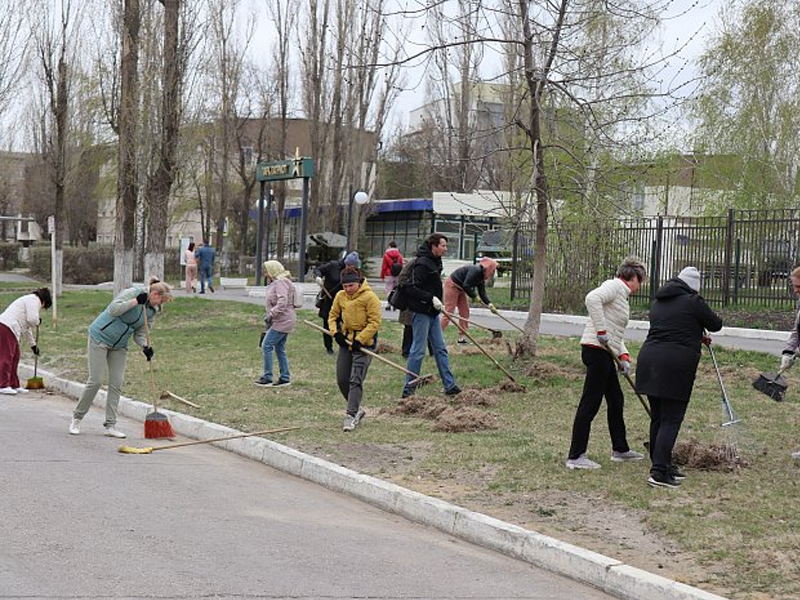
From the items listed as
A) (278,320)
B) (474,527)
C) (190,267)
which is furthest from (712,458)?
(190,267)

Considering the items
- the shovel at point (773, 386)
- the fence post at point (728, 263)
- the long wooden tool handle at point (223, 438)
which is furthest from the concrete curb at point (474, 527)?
the fence post at point (728, 263)

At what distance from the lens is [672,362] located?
25.6ft

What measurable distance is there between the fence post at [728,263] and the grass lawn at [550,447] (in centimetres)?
559

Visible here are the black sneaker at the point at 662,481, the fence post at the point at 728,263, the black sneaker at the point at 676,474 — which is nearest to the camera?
the black sneaker at the point at 662,481

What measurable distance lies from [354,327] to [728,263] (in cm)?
1225

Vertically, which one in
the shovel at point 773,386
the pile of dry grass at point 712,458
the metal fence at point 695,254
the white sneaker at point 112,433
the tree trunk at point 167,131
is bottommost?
the white sneaker at point 112,433

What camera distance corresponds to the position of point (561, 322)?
21406mm

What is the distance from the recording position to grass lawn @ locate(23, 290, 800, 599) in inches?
251

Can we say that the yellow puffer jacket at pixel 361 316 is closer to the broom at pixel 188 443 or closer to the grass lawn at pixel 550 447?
the grass lawn at pixel 550 447

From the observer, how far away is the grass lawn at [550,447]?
6363mm

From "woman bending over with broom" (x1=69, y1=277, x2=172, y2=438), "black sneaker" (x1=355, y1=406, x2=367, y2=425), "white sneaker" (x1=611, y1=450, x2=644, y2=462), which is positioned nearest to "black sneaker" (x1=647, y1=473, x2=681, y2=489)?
"white sneaker" (x1=611, y1=450, x2=644, y2=462)

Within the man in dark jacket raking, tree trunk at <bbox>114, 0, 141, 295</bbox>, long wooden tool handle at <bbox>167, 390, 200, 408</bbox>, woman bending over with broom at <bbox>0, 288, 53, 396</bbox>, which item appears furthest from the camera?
tree trunk at <bbox>114, 0, 141, 295</bbox>

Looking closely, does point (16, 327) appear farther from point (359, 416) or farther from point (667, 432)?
point (667, 432)

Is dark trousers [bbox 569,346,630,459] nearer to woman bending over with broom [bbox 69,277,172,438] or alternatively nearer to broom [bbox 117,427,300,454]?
broom [bbox 117,427,300,454]
